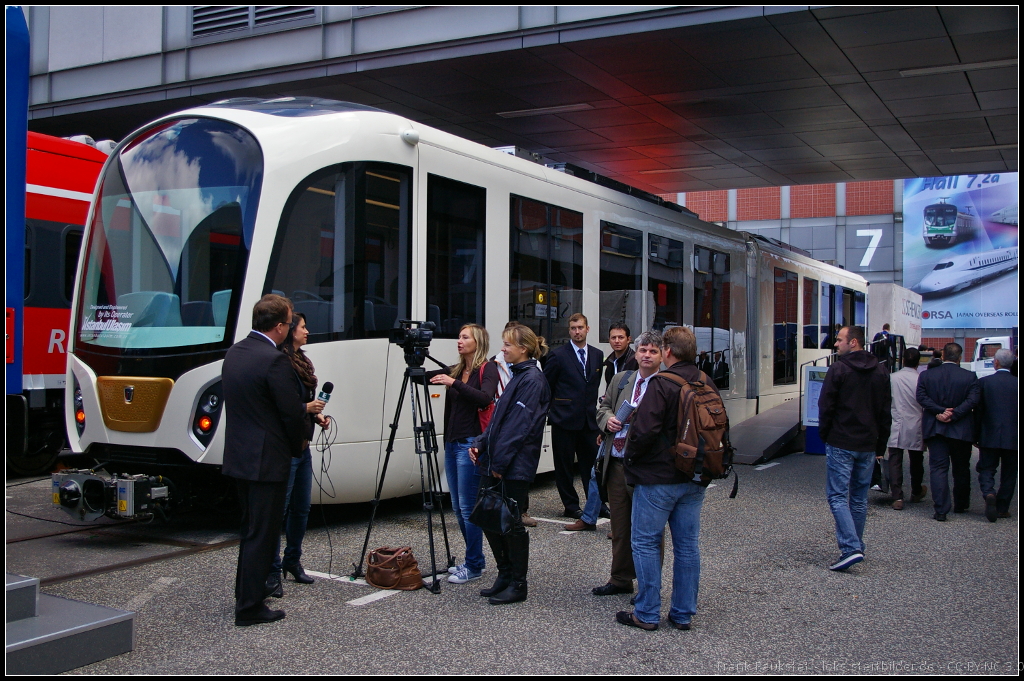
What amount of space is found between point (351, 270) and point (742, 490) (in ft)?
17.5

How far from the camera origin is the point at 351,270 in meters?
7.08

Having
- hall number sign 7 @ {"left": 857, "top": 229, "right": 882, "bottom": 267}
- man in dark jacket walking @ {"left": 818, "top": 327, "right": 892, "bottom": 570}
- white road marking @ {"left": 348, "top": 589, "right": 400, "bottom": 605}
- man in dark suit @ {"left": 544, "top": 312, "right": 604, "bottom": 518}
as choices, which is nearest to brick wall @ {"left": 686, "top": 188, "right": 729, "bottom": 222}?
hall number sign 7 @ {"left": 857, "top": 229, "right": 882, "bottom": 267}

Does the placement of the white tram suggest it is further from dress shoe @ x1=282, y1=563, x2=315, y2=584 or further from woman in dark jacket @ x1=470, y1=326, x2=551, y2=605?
woman in dark jacket @ x1=470, y1=326, x2=551, y2=605

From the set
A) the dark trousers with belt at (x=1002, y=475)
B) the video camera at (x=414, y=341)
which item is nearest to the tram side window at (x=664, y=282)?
the dark trousers with belt at (x=1002, y=475)

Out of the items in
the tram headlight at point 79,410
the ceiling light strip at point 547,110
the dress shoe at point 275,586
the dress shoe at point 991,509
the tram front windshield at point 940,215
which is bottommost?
the dress shoe at point 991,509

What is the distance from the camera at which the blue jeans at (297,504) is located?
230 inches

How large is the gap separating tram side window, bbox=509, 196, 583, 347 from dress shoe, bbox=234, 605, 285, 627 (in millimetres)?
4280

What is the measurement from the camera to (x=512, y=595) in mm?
5547

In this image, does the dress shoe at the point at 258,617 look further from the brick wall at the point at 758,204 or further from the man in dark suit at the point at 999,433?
the brick wall at the point at 758,204

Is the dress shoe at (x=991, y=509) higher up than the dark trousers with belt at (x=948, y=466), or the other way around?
the dark trousers with belt at (x=948, y=466)

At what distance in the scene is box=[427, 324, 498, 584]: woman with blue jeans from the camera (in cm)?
604

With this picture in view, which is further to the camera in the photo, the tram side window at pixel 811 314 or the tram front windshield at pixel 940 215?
the tram front windshield at pixel 940 215

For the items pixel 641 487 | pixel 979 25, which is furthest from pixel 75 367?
pixel 979 25

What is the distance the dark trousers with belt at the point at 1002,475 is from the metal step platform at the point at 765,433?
3138 millimetres
